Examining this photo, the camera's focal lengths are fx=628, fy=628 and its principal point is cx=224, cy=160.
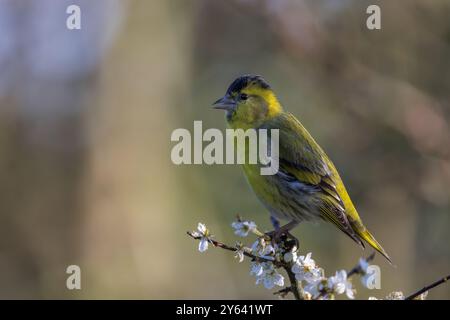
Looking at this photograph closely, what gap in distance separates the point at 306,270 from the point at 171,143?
914 cm

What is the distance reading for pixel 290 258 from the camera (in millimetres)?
3621

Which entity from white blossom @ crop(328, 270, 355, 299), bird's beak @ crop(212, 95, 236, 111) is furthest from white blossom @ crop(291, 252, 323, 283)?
bird's beak @ crop(212, 95, 236, 111)

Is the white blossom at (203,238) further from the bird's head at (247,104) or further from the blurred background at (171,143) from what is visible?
the blurred background at (171,143)

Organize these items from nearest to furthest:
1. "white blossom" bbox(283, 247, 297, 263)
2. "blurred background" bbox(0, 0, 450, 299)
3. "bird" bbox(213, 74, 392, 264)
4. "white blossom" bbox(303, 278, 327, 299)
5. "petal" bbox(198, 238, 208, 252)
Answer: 1. "white blossom" bbox(303, 278, 327, 299)
2. "petal" bbox(198, 238, 208, 252)
3. "white blossom" bbox(283, 247, 297, 263)
4. "bird" bbox(213, 74, 392, 264)
5. "blurred background" bbox(0, 0, 450, 299)

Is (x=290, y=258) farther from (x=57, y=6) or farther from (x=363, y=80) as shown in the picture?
(x=57, y=6)

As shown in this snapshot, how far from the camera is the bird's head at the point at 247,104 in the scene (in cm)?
626

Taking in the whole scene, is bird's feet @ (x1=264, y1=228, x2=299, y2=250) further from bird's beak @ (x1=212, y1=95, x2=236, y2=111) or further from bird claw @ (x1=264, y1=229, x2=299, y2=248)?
bird's beak @ (x1=212, y1=95, x2=236, y2=111)

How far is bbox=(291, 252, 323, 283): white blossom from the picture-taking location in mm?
3376

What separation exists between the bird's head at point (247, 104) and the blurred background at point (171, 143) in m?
4.22

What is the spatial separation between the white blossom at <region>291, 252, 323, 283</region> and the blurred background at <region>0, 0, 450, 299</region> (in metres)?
6.59

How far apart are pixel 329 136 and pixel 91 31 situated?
4.81 metres

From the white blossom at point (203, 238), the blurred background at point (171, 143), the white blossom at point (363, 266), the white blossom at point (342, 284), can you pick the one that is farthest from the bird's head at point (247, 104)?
the blurred background at point (171, 143)
